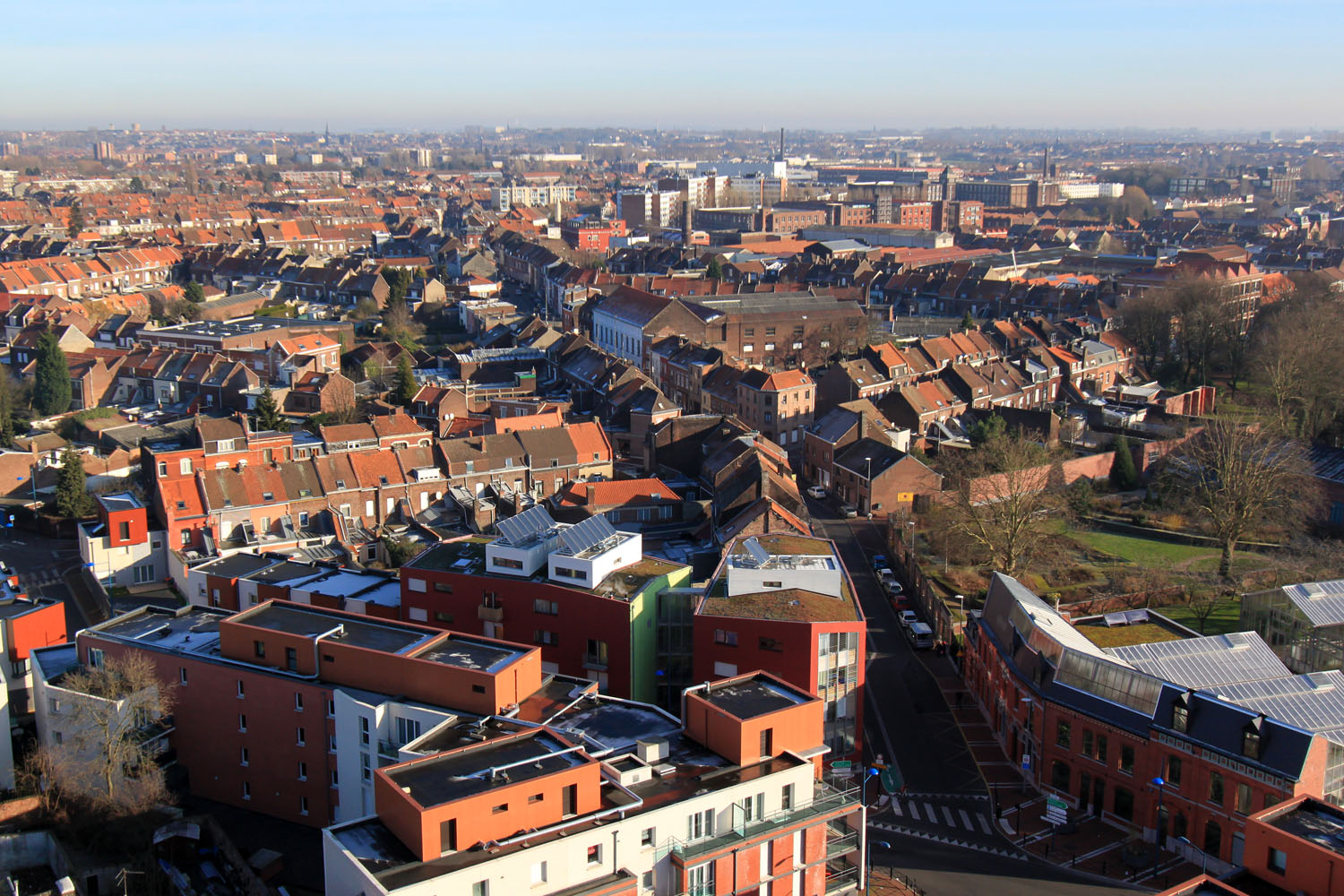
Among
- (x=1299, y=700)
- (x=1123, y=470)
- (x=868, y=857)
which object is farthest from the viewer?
(x=1123, y=470)

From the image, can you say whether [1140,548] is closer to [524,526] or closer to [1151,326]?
[524,526]

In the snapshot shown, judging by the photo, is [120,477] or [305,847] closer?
[305,847]

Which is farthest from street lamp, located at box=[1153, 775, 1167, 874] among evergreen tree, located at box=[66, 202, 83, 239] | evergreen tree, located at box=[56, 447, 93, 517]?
evergreen tree, located at box=[66, 202, 83, 239]

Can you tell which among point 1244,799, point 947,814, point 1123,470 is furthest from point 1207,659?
point 1123,470

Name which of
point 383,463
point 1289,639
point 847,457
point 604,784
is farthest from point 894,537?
point 604,784

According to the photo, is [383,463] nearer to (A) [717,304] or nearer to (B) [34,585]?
(B) [34,585]

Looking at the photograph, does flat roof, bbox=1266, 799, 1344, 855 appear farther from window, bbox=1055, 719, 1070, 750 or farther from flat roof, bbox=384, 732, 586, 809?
flat roof, bbox=384, 732, 586, 809
